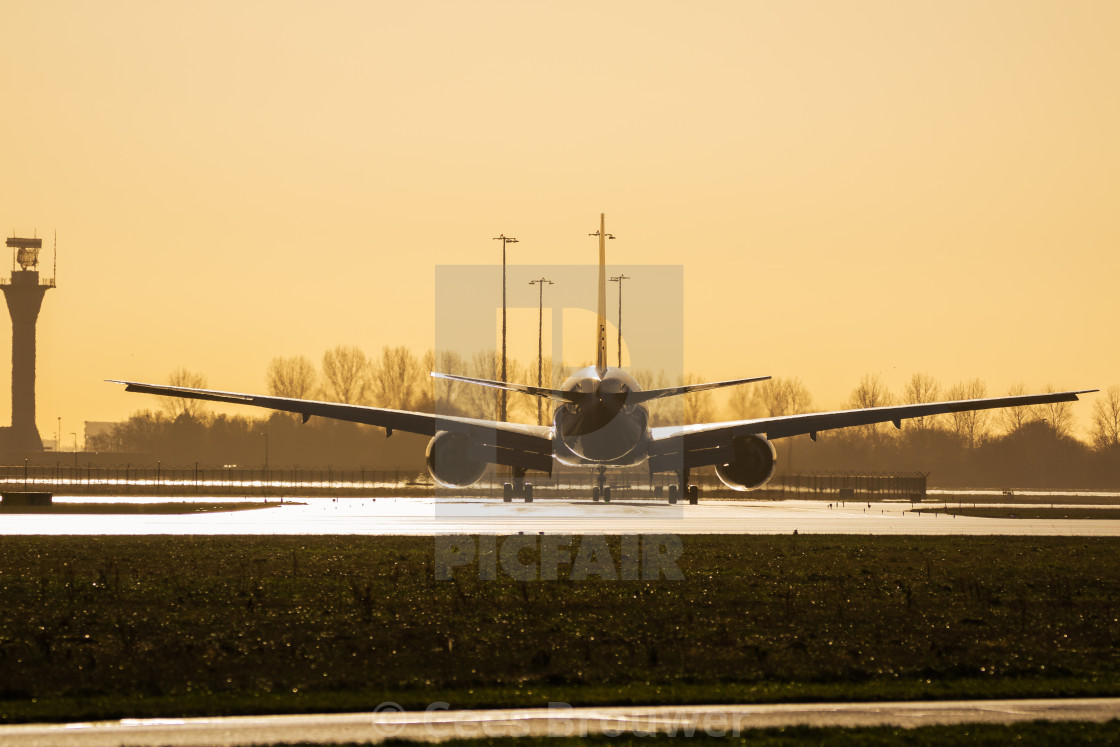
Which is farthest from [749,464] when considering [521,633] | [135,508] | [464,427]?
[521,633]

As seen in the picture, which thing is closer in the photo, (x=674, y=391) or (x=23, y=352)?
(x=674, y=391)

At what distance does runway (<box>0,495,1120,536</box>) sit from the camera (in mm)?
31859

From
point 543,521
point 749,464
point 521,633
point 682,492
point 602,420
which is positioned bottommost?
point 521,633

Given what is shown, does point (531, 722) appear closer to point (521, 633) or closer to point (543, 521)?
point (521, 633)

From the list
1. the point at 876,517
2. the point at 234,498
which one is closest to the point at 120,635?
the point at 876,517

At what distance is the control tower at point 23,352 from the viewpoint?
152 metres

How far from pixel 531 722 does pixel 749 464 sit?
3538 centimetres

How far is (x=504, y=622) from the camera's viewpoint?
1603cm

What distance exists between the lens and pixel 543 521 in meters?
34.6

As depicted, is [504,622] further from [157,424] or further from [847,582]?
[157,424]

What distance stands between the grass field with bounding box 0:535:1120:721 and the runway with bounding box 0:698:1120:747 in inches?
17.9

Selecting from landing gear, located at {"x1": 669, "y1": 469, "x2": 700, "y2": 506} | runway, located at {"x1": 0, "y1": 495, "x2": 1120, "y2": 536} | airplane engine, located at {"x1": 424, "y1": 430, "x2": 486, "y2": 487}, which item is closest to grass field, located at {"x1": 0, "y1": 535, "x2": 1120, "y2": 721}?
runway, located at {"x1": 0, "y1": 495, "x2": 1120, "y2": 536}

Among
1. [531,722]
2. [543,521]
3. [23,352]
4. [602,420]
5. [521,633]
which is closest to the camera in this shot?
[531,722]

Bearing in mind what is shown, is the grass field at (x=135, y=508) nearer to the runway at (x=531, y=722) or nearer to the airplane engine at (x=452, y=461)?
the airplane engine at (x=452, y=461)
